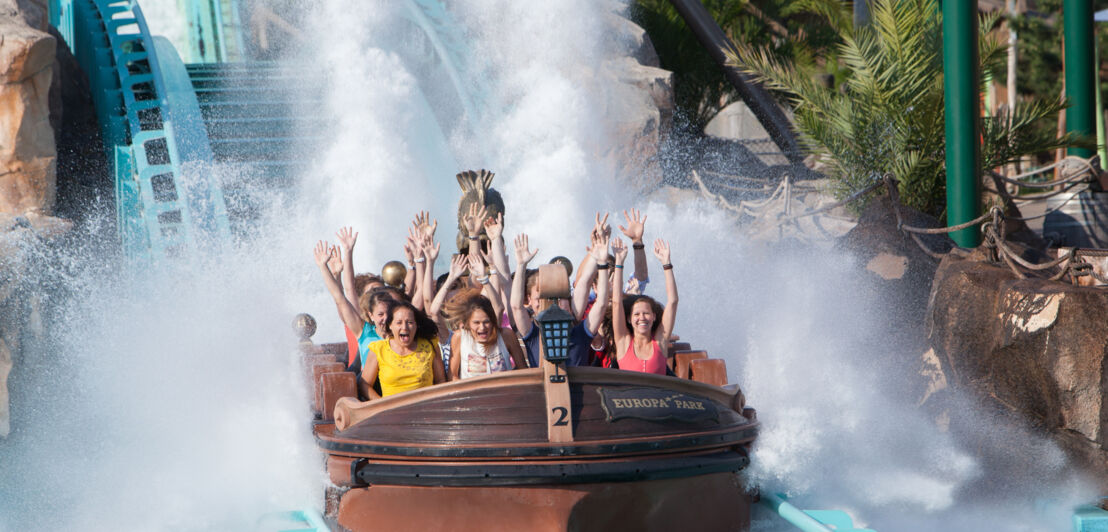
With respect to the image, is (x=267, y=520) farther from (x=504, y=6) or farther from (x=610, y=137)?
(x=504, y=6)

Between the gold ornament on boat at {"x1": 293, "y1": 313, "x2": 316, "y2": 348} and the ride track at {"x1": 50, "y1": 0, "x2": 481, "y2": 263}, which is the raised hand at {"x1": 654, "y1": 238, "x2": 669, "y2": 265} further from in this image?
the ride track at {"x1": 50, "y1": 0, "x2": 481, "y2": 263}

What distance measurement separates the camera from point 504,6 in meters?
14.4

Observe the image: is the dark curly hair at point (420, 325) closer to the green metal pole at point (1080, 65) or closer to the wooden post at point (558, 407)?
the wooden post at point (558, 407)

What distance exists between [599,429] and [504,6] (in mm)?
10729

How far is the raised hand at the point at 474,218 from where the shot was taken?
5.62 m

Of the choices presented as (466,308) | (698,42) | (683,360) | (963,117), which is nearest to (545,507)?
(466,308)

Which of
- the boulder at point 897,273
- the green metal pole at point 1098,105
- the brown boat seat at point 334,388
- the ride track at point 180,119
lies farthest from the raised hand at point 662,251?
the ride track at point 180,119

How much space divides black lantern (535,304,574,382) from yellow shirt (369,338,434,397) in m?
0.87

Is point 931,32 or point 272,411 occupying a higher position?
point 931,32

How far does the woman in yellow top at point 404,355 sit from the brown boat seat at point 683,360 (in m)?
1.26

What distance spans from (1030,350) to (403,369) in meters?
3.45

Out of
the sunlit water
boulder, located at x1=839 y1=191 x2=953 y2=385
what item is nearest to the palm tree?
boulder, located at x1=839 y1=191 x2=953 y2=385

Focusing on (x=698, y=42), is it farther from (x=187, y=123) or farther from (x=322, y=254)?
(x=322, y=254)

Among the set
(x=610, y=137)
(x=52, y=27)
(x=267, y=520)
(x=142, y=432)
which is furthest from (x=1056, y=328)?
(x=52, y=27)
